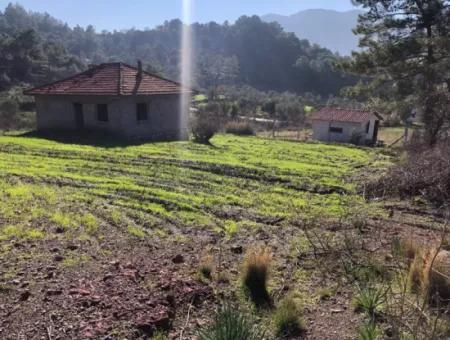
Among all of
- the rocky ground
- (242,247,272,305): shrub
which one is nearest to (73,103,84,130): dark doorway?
the rocky ground

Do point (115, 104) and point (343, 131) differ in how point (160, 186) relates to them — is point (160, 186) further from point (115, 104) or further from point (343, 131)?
point (343, 131)

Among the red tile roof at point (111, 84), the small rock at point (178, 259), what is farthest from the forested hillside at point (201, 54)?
the small rock at point (178, 259)

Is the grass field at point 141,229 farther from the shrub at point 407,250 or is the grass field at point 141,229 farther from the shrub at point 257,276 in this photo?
the shrub at point 407,250

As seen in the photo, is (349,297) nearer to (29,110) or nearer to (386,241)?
(386,241)

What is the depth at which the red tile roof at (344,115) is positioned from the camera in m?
31.3

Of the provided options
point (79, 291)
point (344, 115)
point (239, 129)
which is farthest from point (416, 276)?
point (344, 115)

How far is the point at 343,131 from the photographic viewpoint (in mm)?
31828

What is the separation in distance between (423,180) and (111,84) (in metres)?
15.9

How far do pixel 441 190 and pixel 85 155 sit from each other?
11535mm

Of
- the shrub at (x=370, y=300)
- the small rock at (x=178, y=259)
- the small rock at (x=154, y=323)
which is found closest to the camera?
A: the small rock at (x=154, y=323)

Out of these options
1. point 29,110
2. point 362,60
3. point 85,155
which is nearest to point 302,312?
point 85,155

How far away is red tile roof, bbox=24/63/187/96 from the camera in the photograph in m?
21.2

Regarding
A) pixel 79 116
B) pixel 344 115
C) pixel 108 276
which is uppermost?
pixel 108 276

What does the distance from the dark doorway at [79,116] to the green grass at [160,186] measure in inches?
136
